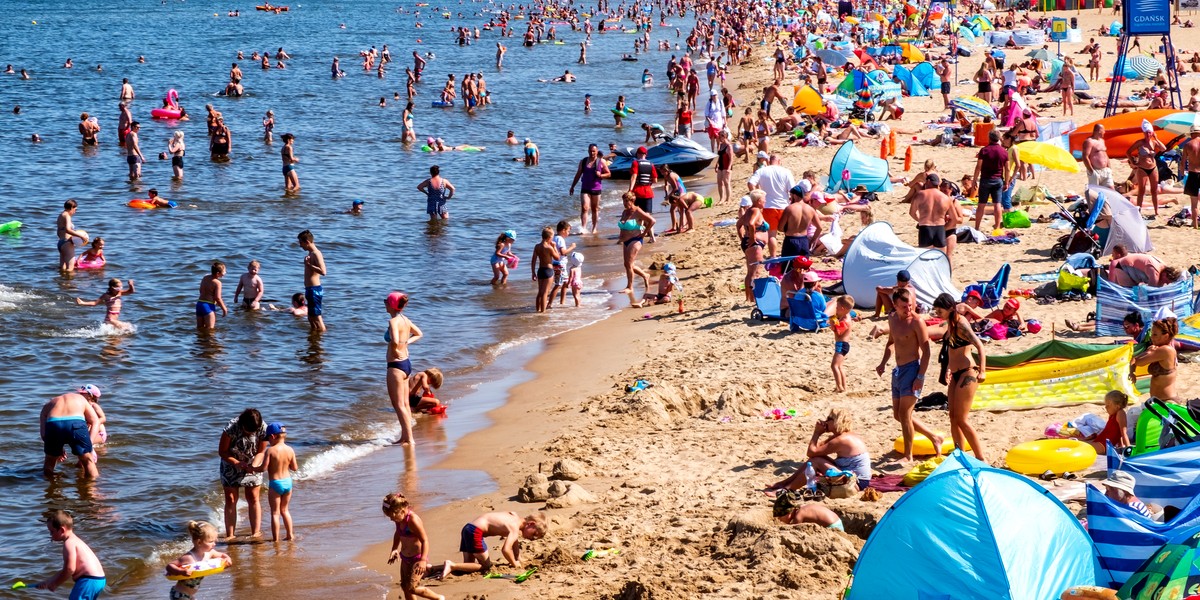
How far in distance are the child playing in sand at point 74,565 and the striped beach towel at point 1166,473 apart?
21.3ft

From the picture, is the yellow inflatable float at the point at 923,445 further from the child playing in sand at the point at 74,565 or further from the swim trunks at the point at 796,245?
the child playing in sand at the point at 74,565

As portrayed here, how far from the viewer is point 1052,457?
8680mm

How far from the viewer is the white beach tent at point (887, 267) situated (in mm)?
13219

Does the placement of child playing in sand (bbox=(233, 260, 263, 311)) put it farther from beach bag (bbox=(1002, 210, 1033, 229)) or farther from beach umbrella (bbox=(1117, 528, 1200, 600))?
beach umbrella (bbox=(1117, 528, 1200, 600))

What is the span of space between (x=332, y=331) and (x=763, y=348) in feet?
20.3

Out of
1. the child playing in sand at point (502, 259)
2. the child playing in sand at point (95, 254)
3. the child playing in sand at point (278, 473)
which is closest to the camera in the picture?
the child playing in sand at point (278, 473)

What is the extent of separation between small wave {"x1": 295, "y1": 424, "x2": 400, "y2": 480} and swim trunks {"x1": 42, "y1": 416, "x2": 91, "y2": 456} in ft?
6.28

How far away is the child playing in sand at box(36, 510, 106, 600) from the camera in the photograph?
7.56 meters

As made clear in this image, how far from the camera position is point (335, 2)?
9862cm

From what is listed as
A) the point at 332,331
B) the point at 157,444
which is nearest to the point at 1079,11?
the point at 332,331

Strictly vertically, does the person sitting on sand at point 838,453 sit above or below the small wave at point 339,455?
above

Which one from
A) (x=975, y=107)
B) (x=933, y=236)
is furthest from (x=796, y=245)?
(x=975, y=107)

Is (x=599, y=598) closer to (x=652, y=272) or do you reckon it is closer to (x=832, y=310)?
(x=832, y=310)

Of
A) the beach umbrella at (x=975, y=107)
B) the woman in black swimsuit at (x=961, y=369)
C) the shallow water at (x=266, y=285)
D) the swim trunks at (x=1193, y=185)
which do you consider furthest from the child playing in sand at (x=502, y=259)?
→ the beach umbrella at (x=975, y=107)
